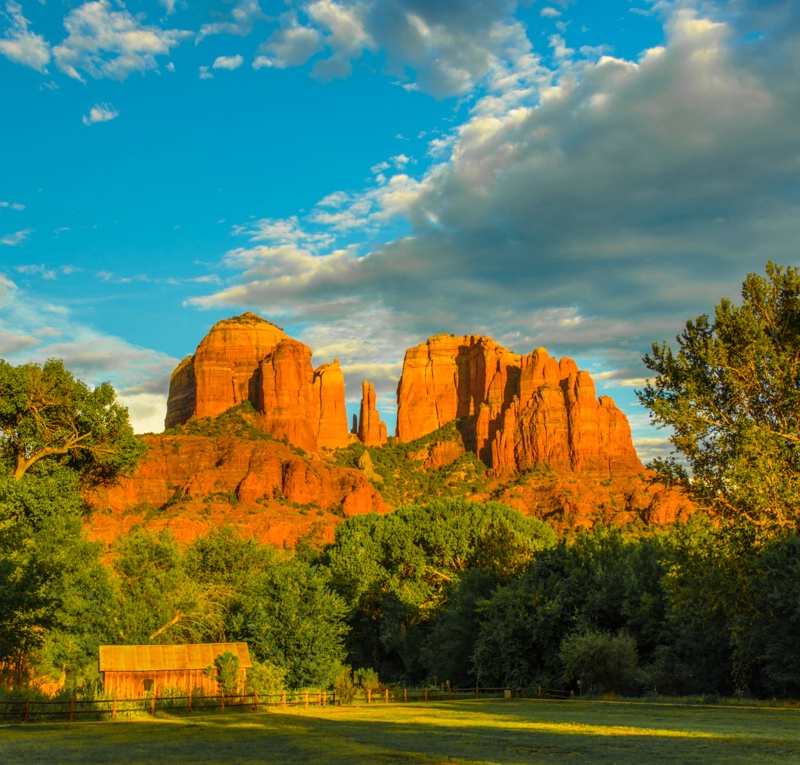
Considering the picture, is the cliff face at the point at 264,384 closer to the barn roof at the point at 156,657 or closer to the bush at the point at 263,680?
the bush at the point at 263,680

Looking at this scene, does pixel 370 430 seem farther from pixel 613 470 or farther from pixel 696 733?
pixel 696 733

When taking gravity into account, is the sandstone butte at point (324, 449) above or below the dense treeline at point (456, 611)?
above

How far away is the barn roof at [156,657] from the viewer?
1549 inches

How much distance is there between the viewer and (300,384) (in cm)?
17175

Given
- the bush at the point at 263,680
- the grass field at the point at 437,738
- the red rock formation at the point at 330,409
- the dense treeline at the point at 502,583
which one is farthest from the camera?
the red rock formation at the point at 330,409

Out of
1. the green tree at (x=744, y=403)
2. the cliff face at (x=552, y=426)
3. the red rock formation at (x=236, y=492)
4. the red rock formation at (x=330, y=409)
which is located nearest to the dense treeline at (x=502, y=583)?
the green tree at (x=744, y=403)

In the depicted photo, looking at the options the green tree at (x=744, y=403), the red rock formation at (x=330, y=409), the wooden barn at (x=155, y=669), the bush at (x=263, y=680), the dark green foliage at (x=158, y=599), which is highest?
the red rock formation at (x=330, y=409)

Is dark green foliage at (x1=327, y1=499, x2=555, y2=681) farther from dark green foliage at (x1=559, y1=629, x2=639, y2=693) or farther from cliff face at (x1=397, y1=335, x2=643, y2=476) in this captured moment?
cliff face at (x1=397, y1=335, x2=643, y2=476)

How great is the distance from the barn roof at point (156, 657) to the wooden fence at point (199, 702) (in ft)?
6.47

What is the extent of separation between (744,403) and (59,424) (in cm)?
3610

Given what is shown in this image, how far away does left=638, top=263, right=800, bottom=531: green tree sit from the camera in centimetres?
3250

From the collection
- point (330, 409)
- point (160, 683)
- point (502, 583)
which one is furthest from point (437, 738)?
point (330, 409)

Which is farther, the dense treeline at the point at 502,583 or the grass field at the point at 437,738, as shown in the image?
the dense treeline at the point at 502,583

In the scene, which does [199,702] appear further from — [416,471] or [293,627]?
[416,471]
